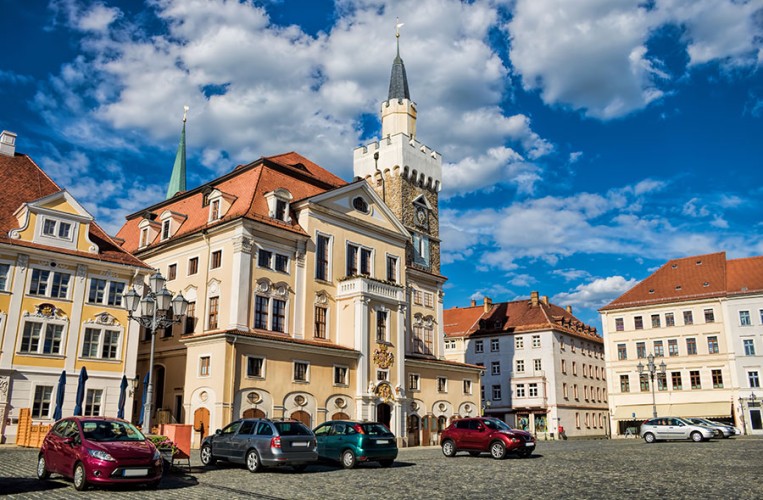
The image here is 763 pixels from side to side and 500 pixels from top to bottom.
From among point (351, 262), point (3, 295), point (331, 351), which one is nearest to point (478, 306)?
point (351, 262)

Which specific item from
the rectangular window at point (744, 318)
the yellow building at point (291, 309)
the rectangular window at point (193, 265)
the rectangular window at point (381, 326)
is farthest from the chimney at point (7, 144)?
the rectangular window at point (744, 318)

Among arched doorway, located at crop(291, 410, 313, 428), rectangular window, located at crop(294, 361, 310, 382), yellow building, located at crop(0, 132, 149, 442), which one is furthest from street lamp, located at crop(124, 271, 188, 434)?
arched doorway, located at crop(291, 410, 313, 428)

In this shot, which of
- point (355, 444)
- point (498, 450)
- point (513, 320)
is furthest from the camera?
point (513, 320)

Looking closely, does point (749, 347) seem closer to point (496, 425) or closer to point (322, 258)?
point (322, 258)

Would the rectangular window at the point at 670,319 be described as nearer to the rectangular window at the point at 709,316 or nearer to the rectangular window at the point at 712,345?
the rectangular window at the point at 709,316

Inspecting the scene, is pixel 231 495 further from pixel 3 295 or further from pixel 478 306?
pixel 478 306

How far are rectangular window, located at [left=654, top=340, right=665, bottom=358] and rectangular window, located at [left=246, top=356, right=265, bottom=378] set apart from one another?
45724 millimetres

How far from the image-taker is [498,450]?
27.1 metres

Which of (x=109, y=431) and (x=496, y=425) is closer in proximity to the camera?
(x=109, y=431)

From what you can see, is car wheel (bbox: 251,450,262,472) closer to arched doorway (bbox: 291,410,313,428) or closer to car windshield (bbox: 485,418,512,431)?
car windshield (bbox: 485,418,512,431)

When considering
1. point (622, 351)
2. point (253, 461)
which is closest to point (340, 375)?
point (253, 461)

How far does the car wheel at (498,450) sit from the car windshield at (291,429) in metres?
9.15

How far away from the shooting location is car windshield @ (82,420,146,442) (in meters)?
16.3

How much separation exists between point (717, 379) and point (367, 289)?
3909cm
